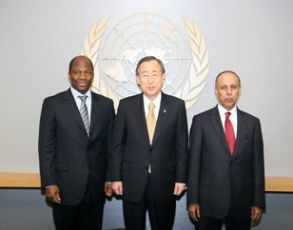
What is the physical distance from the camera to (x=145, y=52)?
10.7 ft

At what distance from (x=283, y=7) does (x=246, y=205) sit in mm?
2004

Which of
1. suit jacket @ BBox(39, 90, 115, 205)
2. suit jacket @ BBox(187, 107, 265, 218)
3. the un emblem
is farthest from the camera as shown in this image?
the un emblem

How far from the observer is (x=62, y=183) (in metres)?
2.46

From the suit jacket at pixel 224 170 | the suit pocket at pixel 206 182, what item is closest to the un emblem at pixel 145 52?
the suit jacket at pixel 224 170

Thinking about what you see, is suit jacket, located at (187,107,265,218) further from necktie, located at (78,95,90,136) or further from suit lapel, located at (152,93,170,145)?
necktie, located at (78,95,90,136)

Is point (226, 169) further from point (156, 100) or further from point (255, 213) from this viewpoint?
point (156, 100)

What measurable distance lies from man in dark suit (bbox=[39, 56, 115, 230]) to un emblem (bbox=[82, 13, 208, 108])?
0.71 metres

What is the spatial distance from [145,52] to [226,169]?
1.45m

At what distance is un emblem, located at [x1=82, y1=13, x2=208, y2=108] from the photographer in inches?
128

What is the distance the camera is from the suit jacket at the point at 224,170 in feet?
7.68

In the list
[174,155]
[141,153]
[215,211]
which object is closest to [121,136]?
[141,153]

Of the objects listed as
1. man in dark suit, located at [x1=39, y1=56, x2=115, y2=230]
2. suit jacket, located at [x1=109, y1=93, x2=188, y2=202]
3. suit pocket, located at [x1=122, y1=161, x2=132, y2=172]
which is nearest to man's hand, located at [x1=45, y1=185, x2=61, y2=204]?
man in dark suit, located at [x1=39, y1=56, x2=115, y2=230]

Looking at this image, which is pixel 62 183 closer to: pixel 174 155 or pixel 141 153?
pixel 141 153

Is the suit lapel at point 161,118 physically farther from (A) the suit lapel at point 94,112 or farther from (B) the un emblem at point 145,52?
(B) the un emblem at point 145,52
